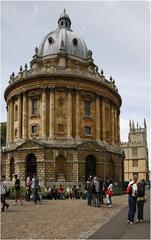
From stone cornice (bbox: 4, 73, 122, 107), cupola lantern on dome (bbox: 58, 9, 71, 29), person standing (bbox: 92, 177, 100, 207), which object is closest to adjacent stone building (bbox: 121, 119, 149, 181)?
cupola lantern on dome (bbox: 58, 9, 71, 29)

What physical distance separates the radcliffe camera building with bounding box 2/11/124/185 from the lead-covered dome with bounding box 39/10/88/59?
17.7ft

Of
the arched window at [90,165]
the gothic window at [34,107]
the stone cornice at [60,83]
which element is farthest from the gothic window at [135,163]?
the gothic window at [34,107]

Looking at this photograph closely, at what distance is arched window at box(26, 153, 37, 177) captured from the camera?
46.6 meters

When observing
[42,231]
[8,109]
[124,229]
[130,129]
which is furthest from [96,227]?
[130,129]

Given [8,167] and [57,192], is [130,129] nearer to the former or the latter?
[8,167]

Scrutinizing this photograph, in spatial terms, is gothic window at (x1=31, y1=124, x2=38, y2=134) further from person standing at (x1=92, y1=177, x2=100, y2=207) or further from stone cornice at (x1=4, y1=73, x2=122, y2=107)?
person standing at (x1=92, y1=177, x2=100, y2=207)

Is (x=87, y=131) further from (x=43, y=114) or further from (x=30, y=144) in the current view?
(x=30, y=144)

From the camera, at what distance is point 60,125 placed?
4778 cm

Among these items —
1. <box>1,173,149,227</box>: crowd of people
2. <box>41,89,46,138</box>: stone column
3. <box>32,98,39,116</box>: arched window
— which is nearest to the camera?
<box>1,173,149,227</box>: crowd of people

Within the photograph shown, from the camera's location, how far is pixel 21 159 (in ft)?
154

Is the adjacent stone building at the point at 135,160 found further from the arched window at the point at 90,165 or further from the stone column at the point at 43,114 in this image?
the stone column at the point at 43,114

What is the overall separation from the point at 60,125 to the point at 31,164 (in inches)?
238

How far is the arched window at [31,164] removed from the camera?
46578mm

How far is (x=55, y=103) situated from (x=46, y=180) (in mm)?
9778
